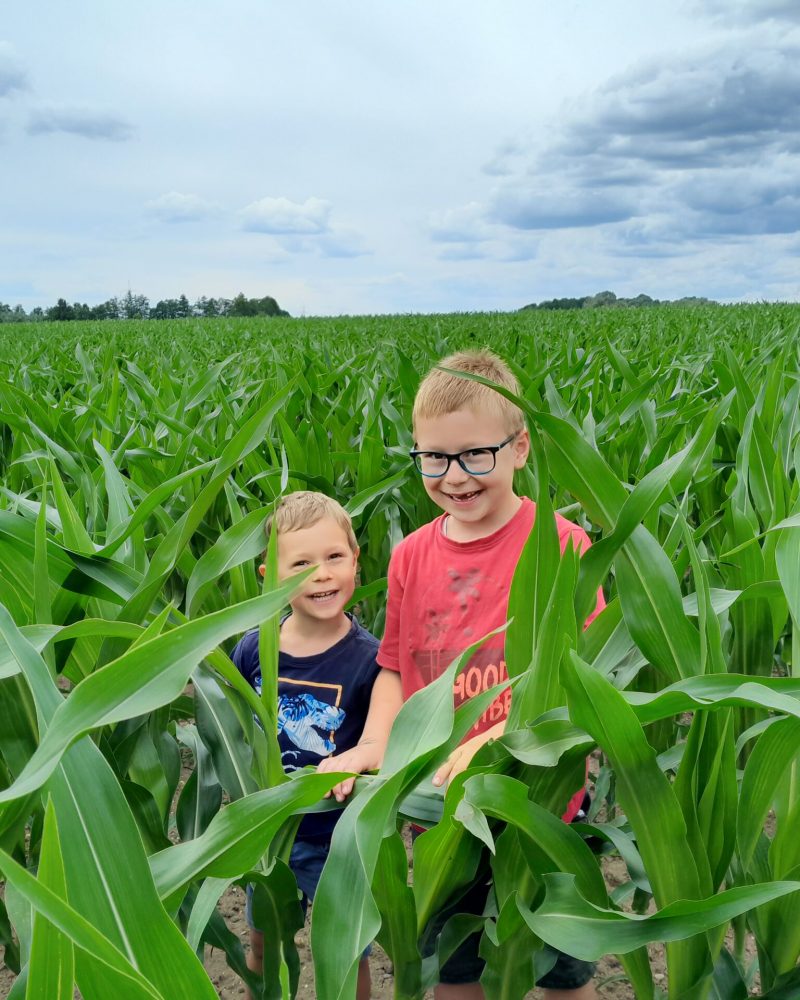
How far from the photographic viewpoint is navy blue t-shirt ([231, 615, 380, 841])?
1.58 meters

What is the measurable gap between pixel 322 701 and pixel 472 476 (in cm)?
49

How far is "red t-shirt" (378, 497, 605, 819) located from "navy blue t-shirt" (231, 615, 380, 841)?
0.07 m

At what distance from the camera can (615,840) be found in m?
1.05

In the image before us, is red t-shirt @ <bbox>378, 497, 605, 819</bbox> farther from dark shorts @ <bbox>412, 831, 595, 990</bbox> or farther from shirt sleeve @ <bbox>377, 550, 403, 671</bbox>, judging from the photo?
dark shorts @ <bbox>412, 831, 595, 990</bbox>

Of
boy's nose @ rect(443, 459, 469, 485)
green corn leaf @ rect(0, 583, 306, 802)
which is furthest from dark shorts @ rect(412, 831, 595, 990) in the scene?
green corn leaf @ rect(0, 583, 306, 802)

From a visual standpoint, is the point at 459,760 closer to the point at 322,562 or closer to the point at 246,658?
the point at 322,562

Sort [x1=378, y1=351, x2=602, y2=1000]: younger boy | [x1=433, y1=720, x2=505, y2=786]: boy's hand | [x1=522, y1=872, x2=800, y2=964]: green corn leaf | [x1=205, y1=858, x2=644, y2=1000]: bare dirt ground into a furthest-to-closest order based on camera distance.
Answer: [x1=205, y1=858, x2=644, y2=1000]: bare dirt ground
[x1=378, y1=351, x2=602, y2=1000]: younger boy
[x1=433, y1=720, x2=505, y2=786]: boy's hand
[x1=522, y1=872, x2=800, y2=964]: green corn leaf

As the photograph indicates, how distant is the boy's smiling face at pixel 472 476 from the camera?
1446mm

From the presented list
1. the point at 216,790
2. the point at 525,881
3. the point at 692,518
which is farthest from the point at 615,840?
the point at 692,518

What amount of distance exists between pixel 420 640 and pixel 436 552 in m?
0.16

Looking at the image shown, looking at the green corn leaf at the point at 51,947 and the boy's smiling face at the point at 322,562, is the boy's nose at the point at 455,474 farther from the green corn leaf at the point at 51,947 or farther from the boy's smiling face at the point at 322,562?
the green corn leaf at the point at 51,947

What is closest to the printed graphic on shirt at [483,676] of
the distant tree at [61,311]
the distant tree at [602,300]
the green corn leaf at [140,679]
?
the green corn leaf at [140,679]

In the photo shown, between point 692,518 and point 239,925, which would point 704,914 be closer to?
point 239,925

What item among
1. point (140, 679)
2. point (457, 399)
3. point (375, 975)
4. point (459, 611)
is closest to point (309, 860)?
point (375, 975)
